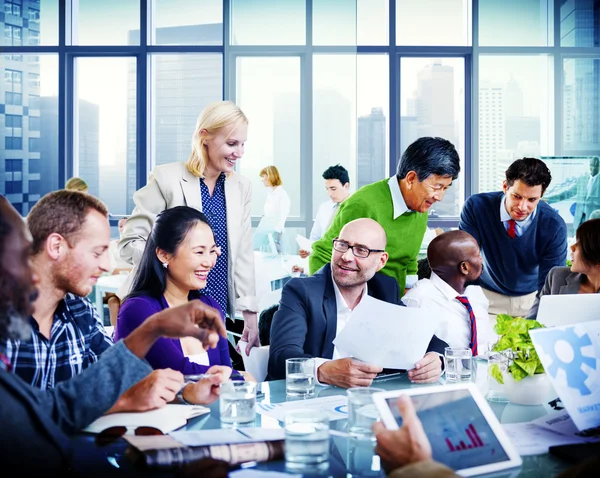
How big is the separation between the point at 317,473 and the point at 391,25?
305 inches

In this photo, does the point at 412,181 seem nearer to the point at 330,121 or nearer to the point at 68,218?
the point at 68,218

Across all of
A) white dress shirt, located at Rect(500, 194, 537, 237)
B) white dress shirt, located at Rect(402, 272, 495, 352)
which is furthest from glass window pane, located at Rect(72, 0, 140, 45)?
white dress shirt, located at Rect(402, 272, 495, 352)

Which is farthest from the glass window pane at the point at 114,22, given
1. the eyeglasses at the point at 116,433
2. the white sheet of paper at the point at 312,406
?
the eyeglasses at the point at 116,433

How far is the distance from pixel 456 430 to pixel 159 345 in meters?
1.08

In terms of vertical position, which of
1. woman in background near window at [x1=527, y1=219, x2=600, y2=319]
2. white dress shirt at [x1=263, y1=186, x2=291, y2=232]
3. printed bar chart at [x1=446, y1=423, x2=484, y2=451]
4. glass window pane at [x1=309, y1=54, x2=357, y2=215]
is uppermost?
glass window pane at [x1=309, y1=54, x2=357, y2=215]

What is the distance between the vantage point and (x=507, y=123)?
8648 millimetres

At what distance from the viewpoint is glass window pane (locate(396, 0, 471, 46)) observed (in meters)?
8.52

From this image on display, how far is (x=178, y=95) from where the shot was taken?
28.1 feet

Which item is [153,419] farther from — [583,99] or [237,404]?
[583,99]

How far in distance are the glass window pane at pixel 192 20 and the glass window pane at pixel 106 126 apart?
0.63m

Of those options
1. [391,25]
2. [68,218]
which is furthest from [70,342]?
[391,25]

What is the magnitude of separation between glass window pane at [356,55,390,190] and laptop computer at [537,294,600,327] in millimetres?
5551

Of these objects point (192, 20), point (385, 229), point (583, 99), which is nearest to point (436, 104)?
point (583, 99)

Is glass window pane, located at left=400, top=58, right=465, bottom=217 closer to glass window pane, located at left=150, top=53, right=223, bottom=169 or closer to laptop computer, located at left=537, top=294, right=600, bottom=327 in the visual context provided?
glass window pane, located at left=150, top=53, right=223, bottom=169
